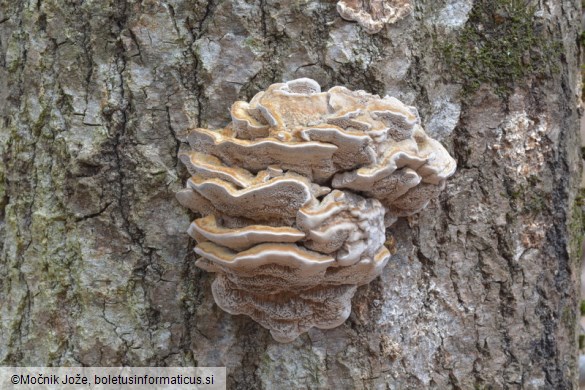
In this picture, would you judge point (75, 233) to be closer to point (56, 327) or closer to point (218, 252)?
point (56, 327)

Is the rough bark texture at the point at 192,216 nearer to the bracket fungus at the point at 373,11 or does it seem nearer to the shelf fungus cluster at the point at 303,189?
the bracket fungus at the point at 373,11

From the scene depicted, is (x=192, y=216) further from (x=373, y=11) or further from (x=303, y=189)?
(x=373, y=11)

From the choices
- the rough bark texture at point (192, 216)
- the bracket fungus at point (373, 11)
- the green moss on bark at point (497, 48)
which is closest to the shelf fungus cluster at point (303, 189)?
the rough bark texture at point (192, 216)

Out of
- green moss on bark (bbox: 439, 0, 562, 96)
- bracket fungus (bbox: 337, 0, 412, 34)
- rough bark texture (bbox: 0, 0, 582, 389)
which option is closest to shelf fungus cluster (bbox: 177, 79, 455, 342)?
rough bark texture (bbox: 0, 0, 582, 389)

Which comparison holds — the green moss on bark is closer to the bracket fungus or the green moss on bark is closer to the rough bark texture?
the rough bark texture

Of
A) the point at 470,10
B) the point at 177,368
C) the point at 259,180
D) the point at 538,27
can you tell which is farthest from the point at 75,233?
the point at 538,27

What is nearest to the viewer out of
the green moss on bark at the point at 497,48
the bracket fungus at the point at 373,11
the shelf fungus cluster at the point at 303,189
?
the shelf fungus cluster at the point at 303,189
